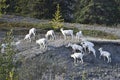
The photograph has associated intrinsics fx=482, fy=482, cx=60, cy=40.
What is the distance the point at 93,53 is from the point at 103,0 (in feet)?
65.4

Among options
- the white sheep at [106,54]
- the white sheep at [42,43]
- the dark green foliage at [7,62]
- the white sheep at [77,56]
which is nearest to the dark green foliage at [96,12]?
the white sheep at [106,54]

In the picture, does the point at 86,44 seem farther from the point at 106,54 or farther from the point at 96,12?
the point at 96,12

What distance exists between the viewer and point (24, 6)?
4488 centimetres

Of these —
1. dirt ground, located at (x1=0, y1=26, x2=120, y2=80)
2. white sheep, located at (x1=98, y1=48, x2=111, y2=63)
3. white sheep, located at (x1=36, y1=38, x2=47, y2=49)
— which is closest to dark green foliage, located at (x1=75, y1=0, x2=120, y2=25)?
dirt ground, located at (x1=0, y1=26, x2=120, y2=80)

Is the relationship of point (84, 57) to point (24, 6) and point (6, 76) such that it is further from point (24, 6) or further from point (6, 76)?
point (24, 6)

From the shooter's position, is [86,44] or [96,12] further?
[96,12]

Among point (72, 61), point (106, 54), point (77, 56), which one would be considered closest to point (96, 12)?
point (106, 54)

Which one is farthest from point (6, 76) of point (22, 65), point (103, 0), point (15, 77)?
point (103, 0)

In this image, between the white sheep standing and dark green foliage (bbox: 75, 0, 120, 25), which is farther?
dark green foliage (bbox: 75, 0, 120, 25)

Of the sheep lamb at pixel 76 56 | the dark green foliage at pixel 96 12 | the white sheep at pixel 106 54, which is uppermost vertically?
the sheep lamb at pixel 76 56

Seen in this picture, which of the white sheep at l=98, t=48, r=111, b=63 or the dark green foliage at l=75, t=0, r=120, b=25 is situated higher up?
the white sheep at l=98, t=48, r=111, b=63

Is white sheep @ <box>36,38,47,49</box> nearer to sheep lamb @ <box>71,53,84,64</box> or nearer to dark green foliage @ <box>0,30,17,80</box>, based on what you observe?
sheep lamb @ <box>71,53,84,64</box>

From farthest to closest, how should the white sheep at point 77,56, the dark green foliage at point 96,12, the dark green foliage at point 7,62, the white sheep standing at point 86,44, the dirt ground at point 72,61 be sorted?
1. the dark green foliage at point 96,12
2. the white sheep standing at point 86,44
3. the white sheep at point 77,56
4. the dirt ground at point 72,61
5. the dark green foliage at point 7,62

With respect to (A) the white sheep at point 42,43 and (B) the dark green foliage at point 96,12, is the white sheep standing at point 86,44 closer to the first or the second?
(A) the white sheep at point 42,43
